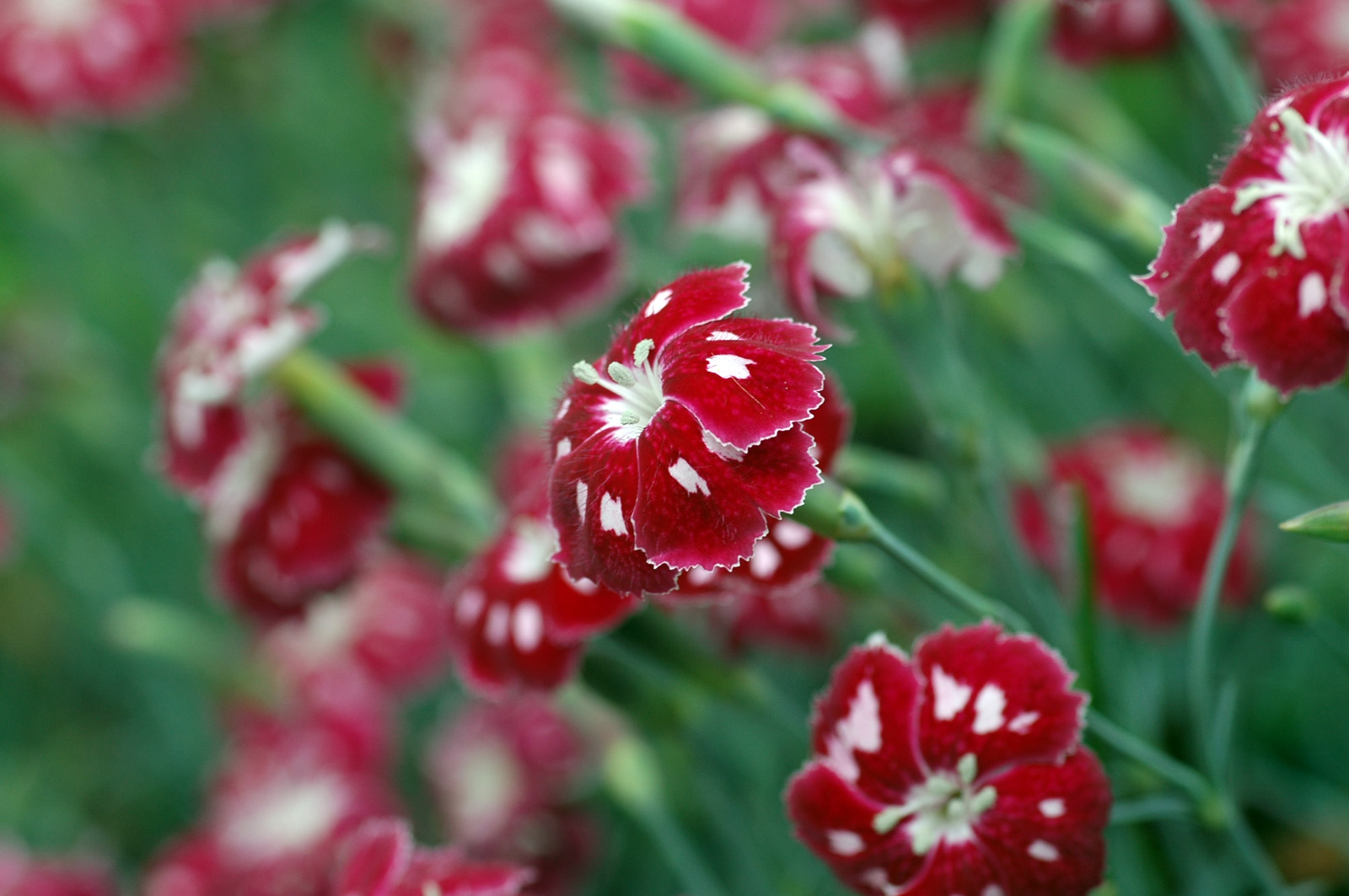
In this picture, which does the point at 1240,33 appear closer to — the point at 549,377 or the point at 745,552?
the point at 549,377

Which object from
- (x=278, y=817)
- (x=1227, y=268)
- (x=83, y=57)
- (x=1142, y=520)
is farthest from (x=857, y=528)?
(x=83, y=57)

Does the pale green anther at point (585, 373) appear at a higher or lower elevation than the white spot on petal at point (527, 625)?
lower

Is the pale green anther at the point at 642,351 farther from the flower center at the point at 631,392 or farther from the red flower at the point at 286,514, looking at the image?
the red flower at the point at 286,514

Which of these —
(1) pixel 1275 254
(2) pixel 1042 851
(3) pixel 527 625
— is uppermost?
(3) pixel 527 625

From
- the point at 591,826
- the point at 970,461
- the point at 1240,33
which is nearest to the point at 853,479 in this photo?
the point at 970,461

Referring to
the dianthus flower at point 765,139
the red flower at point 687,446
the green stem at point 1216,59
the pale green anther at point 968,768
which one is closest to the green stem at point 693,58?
the dianthus flower at point 765,139

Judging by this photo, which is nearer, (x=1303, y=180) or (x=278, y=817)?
(x=1303, y=180)

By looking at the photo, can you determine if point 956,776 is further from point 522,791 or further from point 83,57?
point 83,57
